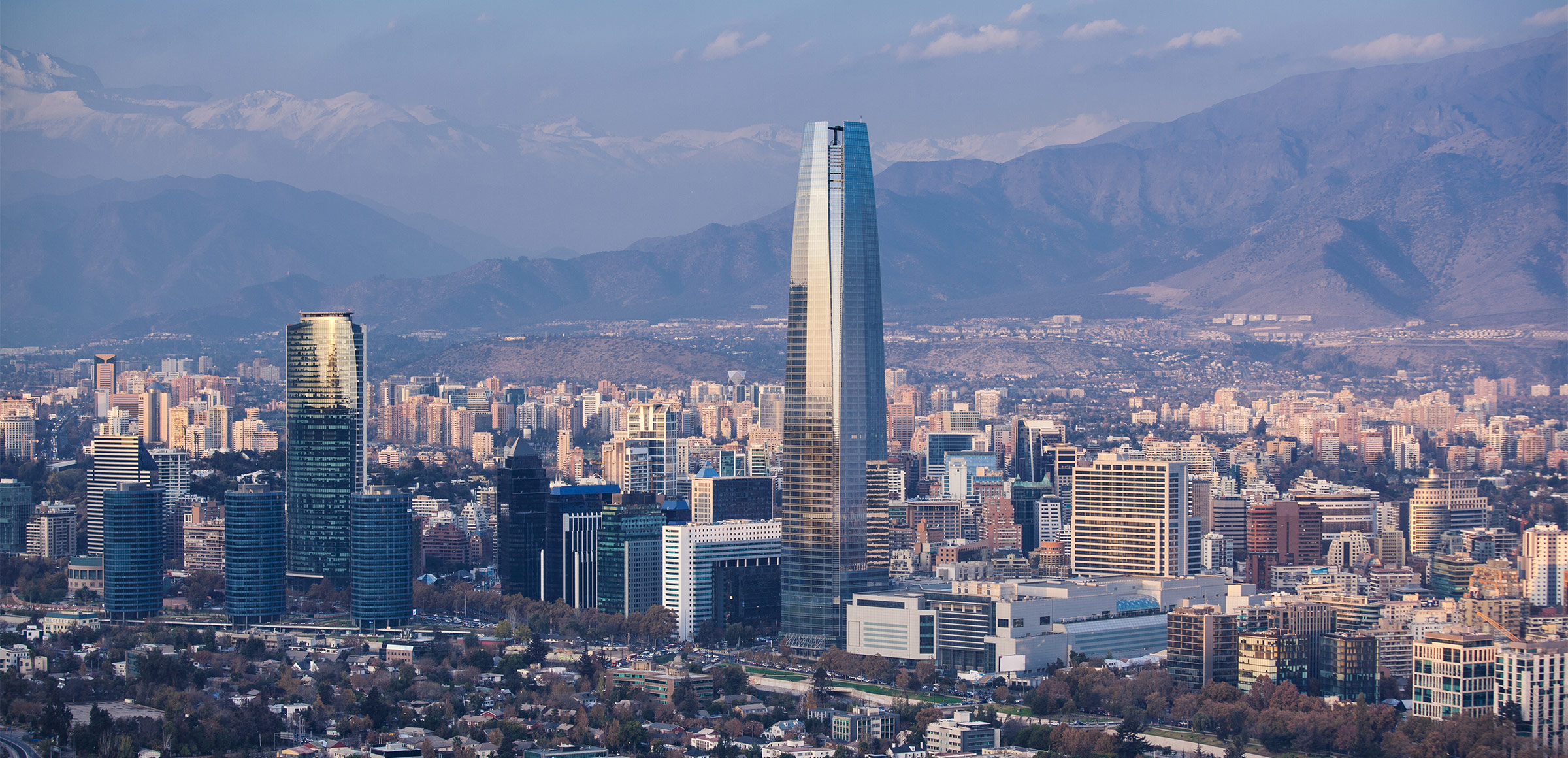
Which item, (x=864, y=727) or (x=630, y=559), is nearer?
(x=864, y=727)

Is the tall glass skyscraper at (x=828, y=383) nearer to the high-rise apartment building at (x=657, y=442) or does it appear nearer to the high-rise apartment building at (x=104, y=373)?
the high-rise apartment building at (x=657, y=442)

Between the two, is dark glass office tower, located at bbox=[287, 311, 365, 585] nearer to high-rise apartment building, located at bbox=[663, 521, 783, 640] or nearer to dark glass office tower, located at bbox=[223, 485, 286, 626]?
dark glass office tower, located at bbox=[223, 485, 286, 626]

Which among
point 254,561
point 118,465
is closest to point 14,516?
point 118,465

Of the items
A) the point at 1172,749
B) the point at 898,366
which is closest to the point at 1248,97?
the point at 898,366

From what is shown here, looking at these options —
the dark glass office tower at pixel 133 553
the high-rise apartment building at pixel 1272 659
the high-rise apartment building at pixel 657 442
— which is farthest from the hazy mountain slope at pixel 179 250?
the high-rise apartment building at pixel 1272 659

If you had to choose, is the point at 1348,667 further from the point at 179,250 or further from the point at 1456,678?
the point at 179,250

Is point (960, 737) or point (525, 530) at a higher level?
point (525, 530)

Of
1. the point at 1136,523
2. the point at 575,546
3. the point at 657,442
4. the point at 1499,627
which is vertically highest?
the point at 657,442
